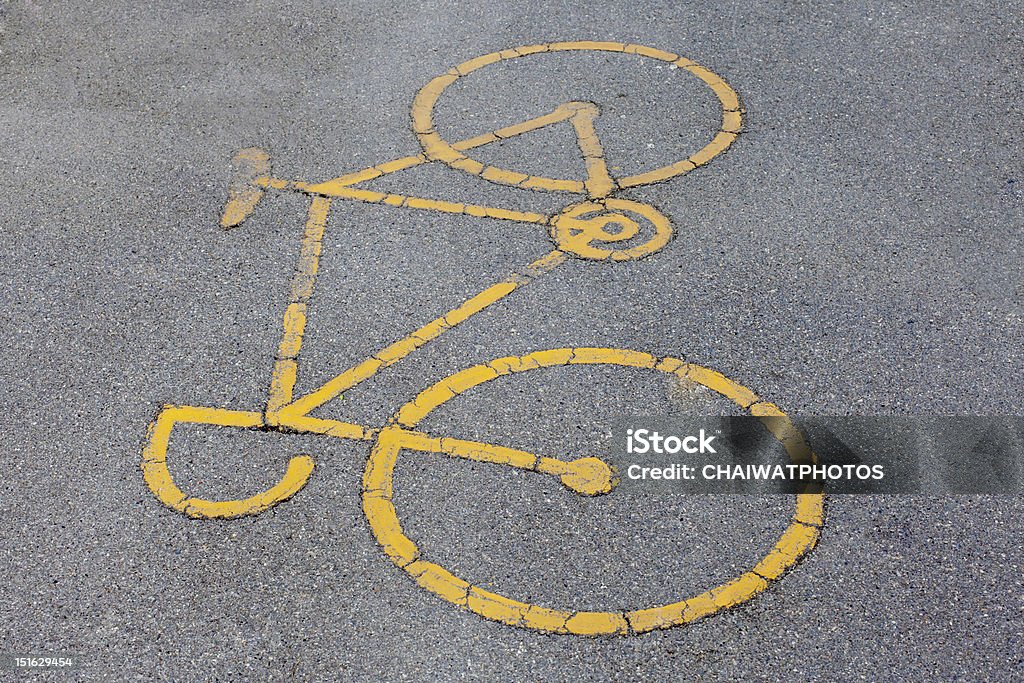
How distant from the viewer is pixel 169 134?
677 centimetres

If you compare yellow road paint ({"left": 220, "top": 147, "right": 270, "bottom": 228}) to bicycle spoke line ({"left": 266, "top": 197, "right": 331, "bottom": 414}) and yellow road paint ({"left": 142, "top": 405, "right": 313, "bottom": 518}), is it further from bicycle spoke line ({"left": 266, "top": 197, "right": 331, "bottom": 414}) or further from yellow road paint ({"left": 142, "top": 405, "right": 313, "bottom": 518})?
yellow road paint ({"left": 142, "top": 405, "right": 313, "bottom": 518})

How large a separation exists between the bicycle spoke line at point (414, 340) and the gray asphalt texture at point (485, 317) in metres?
0.07

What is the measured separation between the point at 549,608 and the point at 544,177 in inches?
113

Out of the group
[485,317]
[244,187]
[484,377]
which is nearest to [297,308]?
[485,317]

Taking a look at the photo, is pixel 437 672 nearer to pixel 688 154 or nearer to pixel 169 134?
pixel 688 154

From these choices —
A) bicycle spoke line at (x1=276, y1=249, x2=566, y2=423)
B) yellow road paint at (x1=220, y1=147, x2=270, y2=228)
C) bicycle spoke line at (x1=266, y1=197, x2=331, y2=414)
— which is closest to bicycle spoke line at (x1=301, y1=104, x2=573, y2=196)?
bicycle spoke line at (x1=266, y1=197, x2=331, y2=414)

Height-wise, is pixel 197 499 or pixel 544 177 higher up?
pixel 544 177

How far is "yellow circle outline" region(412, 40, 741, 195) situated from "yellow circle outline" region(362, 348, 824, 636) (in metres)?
1.44

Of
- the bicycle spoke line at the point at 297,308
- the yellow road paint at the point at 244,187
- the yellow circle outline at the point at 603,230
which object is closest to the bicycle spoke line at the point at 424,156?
the bicycle spoke line at the point at 297,308

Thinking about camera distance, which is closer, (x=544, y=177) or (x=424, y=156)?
(x=544, y=177)

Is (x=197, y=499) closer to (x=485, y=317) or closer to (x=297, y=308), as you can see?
(x=297, y=308)

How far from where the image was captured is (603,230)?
5.90 meters

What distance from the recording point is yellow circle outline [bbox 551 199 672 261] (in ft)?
18.9

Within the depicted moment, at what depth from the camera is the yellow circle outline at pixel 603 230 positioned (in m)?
5.76
